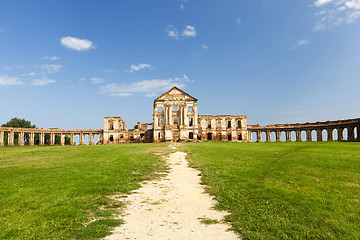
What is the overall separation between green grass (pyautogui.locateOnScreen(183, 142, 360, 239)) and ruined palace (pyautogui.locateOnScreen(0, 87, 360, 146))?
44.0 meters

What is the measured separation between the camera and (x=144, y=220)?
8.15m

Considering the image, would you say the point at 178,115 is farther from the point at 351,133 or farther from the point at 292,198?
the point at 292,198

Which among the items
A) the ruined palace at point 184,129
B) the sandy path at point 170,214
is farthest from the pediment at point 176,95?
the sandy path at point 170,214

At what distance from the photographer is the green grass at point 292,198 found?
280 inches

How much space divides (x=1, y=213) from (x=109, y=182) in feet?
17.5

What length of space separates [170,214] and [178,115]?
5316 cm

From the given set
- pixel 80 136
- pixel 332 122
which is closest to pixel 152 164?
pixel 332 122

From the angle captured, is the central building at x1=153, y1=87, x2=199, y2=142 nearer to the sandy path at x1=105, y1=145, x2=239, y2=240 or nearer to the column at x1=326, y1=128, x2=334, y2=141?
the column at x1=326, y1=128, x2=334, y2=141

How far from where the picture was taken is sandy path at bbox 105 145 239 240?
23.0 feet

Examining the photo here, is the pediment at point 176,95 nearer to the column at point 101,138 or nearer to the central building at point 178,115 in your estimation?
the central building at point 178,115

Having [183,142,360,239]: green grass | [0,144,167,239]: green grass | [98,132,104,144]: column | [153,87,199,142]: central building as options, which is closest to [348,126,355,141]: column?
[153,87,199,142]: central building

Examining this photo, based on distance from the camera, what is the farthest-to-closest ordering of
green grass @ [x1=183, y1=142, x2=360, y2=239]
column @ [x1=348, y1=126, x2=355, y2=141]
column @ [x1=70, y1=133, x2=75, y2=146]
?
1. column @ [x1=70, y1=133, x2=75, y2=146]
2. column @ [x1=348, y1=126, x2=355, y2=141]
3. green grass @ [x1=183, y1=142, x2=360, y2=239]

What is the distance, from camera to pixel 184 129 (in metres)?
59.4

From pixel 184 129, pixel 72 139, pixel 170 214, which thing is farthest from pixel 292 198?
pixel 72 139
